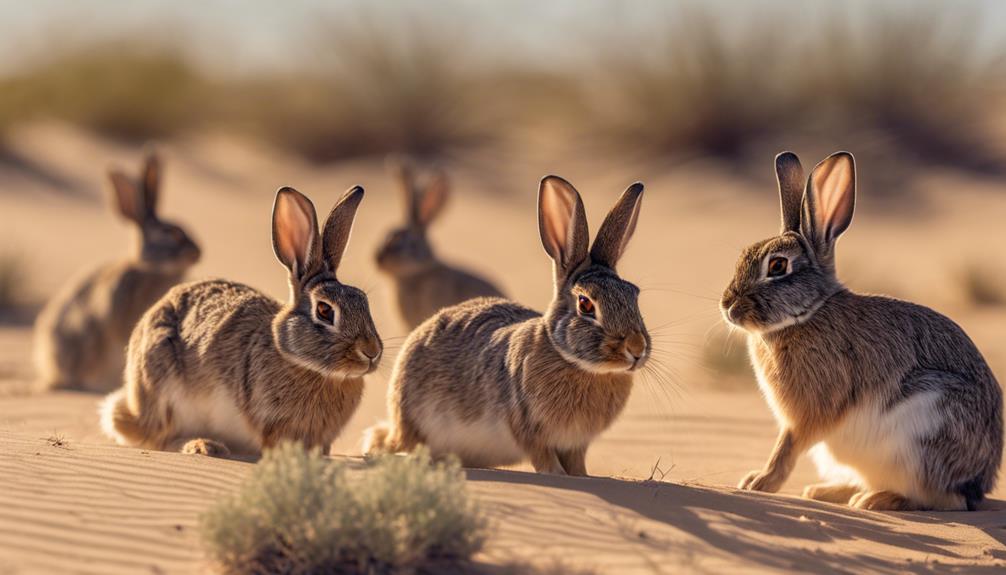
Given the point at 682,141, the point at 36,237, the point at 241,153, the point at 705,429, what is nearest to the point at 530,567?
the point at 705,429

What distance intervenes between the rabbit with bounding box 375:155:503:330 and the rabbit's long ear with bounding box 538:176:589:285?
4738 millimetres

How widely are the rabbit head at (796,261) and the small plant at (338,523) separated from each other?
6.76ft

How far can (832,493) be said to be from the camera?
648 cm

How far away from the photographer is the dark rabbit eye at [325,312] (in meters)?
6.07

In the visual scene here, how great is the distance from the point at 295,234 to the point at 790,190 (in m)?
2.35

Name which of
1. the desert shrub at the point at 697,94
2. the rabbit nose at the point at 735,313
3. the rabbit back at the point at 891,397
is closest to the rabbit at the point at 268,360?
the rabbit nose at the point at 735,313

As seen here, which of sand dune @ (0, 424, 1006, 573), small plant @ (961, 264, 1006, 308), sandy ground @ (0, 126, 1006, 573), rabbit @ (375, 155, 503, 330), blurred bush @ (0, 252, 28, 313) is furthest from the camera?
blurred bush @ (0, 252, 28, 313)

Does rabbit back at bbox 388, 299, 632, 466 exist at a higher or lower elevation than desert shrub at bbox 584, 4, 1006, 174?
lower

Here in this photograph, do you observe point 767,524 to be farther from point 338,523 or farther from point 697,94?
point 697,94

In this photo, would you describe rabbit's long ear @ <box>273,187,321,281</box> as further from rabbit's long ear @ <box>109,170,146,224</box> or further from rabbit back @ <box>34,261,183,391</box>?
rabbit's long ear @ <box>109,170,146,224</box>

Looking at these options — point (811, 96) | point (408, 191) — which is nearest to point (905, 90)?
point (811, 96)

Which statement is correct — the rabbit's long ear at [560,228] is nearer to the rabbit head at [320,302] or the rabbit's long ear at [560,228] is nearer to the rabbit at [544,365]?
the rabbit at [544,365]

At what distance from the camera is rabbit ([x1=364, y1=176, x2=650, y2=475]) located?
19.2ft

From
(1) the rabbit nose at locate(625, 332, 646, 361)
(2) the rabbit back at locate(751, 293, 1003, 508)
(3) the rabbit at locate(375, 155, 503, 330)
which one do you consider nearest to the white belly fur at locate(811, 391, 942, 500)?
(2) the rabbit back at locate(751, 293, 1003, 508)
